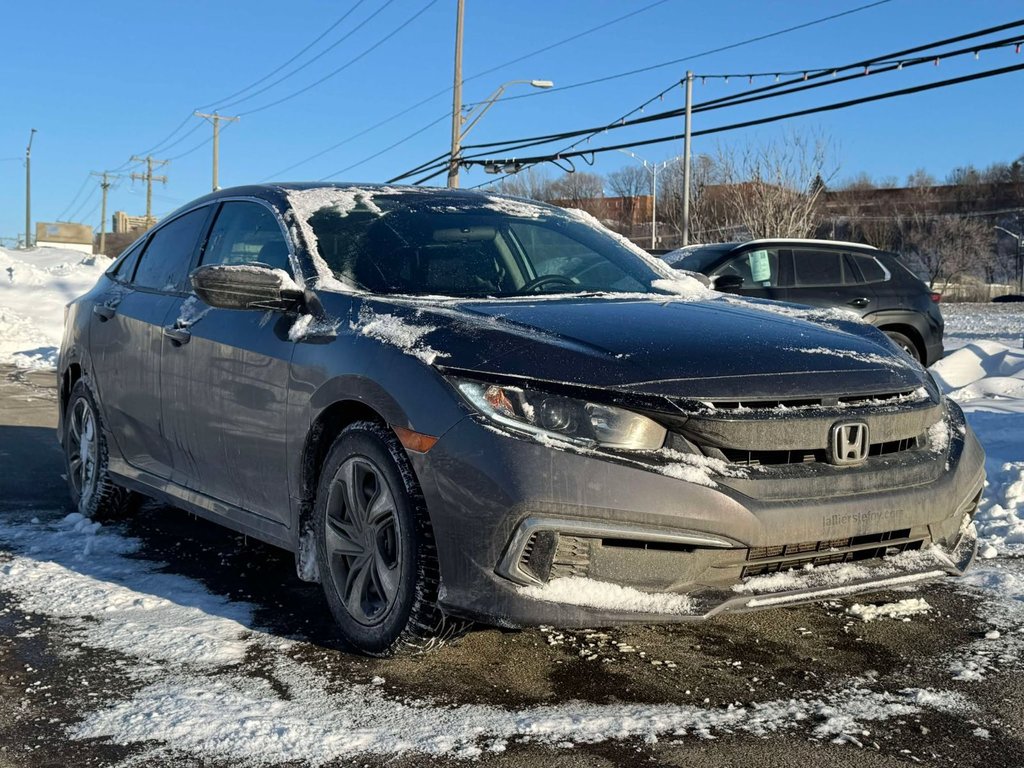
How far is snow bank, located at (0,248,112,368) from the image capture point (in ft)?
50.1

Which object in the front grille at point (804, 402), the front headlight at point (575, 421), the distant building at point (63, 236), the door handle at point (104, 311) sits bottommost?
the front headlight at point (575, 421)

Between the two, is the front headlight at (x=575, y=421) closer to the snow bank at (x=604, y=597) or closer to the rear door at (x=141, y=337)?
the snow bank at (x=604, y=597)

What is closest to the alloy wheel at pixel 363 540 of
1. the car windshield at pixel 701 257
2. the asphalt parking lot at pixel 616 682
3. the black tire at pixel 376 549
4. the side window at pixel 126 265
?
the black tire at pixel 376 549

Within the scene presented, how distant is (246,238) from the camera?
4688mm

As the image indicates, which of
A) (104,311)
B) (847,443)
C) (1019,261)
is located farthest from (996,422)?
(1019,261)

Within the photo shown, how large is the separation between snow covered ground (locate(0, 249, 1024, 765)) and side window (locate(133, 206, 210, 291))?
1233 mm

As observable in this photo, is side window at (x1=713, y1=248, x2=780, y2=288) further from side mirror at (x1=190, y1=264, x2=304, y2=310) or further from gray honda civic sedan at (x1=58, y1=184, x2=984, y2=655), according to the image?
side mirror at (x1=190, y1=264, x2=304, y2=310)

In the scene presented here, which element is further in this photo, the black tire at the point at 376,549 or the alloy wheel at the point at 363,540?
the alloy wheel at the point at 363,540

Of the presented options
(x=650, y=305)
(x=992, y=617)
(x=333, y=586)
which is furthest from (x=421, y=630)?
(x=992, y=617)

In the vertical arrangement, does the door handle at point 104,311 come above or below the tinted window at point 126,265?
below

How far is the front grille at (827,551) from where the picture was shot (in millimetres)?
3184

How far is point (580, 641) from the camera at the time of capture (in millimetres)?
3783

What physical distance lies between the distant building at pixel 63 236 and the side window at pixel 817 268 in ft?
252

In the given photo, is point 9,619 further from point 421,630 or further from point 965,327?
point 965,327
